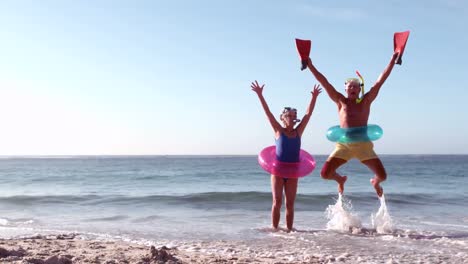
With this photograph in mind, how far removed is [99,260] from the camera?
17.4 feet

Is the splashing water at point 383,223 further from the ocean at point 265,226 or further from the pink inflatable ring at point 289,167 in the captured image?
the pink inflatable ring at point 289,167

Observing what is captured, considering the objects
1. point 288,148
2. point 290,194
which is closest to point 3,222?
point 290,194

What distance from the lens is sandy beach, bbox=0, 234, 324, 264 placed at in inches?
205

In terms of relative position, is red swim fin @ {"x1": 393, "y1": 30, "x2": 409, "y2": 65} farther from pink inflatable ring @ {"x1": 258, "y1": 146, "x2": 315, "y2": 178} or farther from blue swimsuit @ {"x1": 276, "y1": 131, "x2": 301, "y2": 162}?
pink inflatable ring @ {"x1": 258, "y1": 146, "x2": 315, "y2": 178}

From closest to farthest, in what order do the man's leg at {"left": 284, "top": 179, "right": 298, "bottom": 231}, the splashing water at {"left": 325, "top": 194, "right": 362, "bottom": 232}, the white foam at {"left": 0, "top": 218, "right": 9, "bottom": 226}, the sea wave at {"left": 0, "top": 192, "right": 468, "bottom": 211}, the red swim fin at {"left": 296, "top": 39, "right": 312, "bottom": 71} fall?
the red swim fin at {"left": 296, "top": 39, "right": 312, "bottom": 71}, the man's leg at {"left": 284, "top": 179, "right": 298, "bottom": 231}, the splashing water at {"left": 325, "top": 194, "right": 362, "bottom": 232}, the white foam at {"left": 0, "top": 218, "right": 9, "bottom": 226}, the sea wave at {"left": 0, "top": 192, "right": 468, "bottom": 211}

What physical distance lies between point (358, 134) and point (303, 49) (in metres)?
1.51

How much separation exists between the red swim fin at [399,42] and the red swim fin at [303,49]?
4.06 ft

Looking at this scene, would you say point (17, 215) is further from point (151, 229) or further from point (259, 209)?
point (259, 209)

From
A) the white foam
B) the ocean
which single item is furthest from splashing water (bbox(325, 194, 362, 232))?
the white foam

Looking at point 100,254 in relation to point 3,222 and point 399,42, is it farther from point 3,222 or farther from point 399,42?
point 399,42

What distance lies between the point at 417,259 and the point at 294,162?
265cm

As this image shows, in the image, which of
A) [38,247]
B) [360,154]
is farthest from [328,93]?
[38,247]

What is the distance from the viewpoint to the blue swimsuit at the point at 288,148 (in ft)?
25.8

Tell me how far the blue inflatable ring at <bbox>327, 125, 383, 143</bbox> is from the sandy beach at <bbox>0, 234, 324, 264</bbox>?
6.65 feet
